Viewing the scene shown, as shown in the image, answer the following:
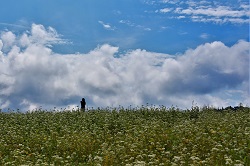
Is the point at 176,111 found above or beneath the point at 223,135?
above

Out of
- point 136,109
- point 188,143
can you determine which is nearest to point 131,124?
point 136,109

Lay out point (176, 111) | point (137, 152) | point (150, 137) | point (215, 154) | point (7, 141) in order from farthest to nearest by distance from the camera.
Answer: point (176, 111) < point (7, 141) < point (150, 137) < point (137, 152) < point (215, 154)

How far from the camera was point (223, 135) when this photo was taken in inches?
711

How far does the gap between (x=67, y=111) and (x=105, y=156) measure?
55.8 ft

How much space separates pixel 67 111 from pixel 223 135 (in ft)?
52.1

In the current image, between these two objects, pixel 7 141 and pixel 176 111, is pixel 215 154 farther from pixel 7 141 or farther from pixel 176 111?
pixel 176 111

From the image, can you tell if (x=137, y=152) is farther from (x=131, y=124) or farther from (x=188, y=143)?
(x=131, y=124)

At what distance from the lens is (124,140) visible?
63.8 feet

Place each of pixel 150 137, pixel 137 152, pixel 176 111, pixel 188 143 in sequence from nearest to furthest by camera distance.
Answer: pixel 137 152 < pixel 188 143 < pixel 150 137 < pixel 176 111

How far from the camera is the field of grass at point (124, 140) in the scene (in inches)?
590

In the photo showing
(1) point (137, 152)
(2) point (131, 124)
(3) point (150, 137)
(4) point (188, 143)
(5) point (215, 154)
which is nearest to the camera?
(5) point (215, 154)

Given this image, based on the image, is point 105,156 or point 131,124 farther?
point 131,124

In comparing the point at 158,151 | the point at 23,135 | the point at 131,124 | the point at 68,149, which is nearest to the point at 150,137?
the point at 158,151

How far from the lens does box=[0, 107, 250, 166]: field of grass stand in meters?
15.0
